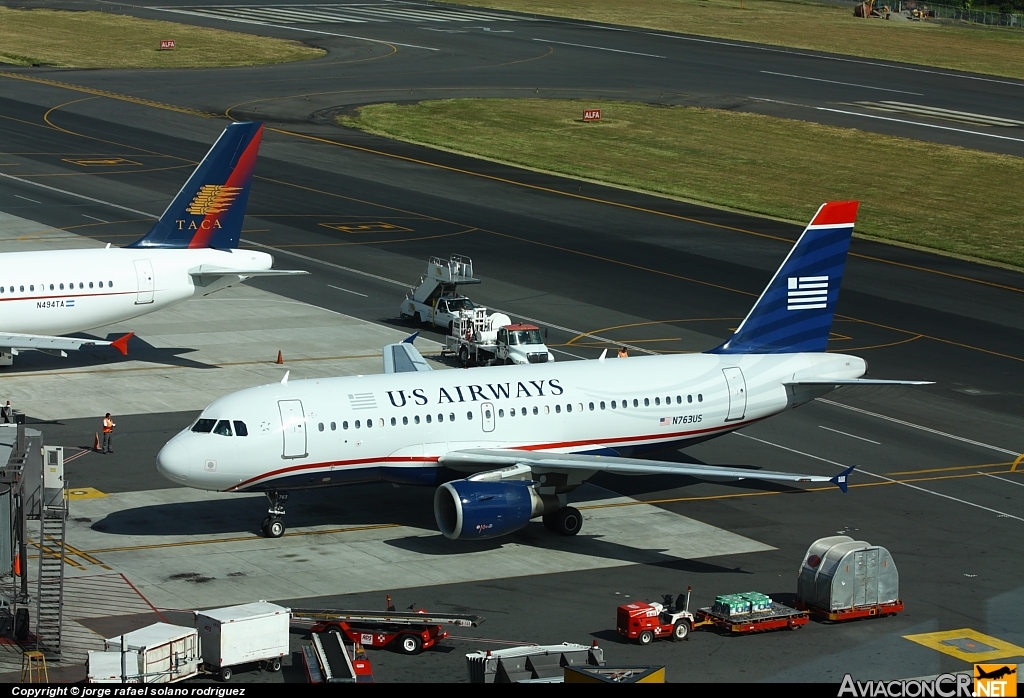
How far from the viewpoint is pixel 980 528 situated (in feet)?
150

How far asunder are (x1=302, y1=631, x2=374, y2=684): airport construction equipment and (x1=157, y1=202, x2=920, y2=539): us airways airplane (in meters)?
7.93

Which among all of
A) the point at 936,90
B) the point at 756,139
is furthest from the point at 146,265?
the point at 936,90

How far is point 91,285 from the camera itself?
61062 millimetres

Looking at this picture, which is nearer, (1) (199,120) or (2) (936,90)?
(1) (199,120)

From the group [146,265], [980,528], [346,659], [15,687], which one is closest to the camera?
[15,687]

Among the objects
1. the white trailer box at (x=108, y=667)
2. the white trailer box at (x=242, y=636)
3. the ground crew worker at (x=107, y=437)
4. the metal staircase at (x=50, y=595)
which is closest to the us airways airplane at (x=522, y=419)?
the metal staircase at (x=50, y=595)

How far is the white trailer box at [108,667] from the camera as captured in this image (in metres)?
31.0

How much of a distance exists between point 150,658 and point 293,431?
11.9 meters

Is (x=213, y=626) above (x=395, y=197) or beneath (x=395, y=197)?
beneath

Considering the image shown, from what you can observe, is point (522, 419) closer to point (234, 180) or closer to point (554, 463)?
point (554, 463)

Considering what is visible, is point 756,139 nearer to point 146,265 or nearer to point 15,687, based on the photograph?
point 146,265

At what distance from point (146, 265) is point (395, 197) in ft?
129

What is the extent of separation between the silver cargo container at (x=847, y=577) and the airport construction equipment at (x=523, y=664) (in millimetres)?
8014

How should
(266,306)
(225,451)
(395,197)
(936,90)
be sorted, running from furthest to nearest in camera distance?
(936,90)
(395,197)
(266,306)
(225,451)
